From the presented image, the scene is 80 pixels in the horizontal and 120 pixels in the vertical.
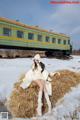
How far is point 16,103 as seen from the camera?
6.14 metres

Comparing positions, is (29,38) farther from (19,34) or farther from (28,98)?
(28,98)

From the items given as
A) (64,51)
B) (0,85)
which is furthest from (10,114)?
(64,51)

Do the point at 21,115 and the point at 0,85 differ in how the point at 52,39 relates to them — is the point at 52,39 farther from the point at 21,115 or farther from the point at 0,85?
the point at 21,115

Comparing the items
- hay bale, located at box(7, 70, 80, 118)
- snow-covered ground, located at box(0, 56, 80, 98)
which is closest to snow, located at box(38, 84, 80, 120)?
hay bale, located at box(7, 70, 80, 118)

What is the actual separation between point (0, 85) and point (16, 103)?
2.91 meters

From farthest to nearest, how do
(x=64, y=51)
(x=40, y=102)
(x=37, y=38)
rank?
Result: (x=64, y=51) → (x=37, y=38) → (x=40, y=102)

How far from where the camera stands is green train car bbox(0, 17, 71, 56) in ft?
70.0

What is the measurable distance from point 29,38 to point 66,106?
1866 cm

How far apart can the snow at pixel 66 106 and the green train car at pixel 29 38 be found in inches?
556

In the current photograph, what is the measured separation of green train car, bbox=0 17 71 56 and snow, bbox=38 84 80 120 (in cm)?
1413

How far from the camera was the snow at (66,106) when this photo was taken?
5.43m

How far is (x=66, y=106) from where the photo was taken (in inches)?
245

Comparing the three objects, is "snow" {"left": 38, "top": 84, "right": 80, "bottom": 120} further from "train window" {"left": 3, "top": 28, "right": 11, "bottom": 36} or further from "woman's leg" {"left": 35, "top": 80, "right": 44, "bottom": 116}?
"train window" {"left": 3, "top": 28, "right": 11, "bottom": 36}

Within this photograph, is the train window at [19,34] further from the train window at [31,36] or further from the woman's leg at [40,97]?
the woman's leg at [40,97]
